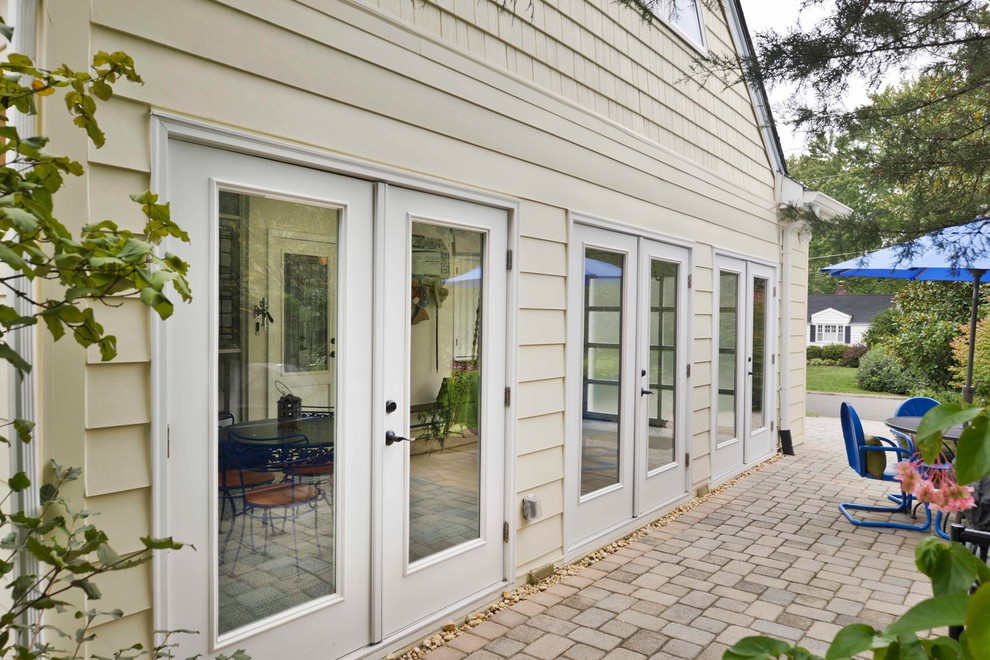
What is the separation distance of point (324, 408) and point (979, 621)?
7.82ft

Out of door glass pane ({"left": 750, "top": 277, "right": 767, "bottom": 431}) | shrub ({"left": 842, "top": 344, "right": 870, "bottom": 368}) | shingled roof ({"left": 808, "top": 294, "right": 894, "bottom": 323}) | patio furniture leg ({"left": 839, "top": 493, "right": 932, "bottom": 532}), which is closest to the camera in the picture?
patio furniture leg ({"left": 839, "top": 493, "right": 932, "bottom": 532})

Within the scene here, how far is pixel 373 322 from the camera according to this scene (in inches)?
113

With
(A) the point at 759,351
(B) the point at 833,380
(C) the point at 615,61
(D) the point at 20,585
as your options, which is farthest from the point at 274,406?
(B) the point at 833,380

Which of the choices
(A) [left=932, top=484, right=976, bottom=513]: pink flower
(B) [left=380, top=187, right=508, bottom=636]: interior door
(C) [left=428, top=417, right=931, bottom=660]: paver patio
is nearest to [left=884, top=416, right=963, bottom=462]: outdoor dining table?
(C) [left=428, top=417, right=931, bottom=660]: paver patio

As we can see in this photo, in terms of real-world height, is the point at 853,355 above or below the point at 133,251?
below

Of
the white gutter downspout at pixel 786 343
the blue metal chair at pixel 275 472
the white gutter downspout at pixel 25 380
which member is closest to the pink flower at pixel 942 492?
the blue metal chair at pixel 275 472

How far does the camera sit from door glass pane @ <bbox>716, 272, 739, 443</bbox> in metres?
6.23

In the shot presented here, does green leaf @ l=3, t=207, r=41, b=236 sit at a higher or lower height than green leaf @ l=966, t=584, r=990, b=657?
higher

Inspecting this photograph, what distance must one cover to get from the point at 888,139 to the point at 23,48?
3.53 meters

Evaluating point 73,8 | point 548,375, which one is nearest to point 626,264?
point 548,375

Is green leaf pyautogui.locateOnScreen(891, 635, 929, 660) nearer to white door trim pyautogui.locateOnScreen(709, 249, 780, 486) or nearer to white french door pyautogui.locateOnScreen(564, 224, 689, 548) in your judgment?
white french door pyautogui.locateOnScreen(564, 224, 689, 548)

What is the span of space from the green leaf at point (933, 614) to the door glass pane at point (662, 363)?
171 inches

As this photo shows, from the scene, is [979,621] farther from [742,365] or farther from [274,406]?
[742,365]

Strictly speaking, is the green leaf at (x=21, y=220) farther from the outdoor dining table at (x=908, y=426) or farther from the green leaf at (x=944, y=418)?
the outdoor dining table at (x=908, y=426)
